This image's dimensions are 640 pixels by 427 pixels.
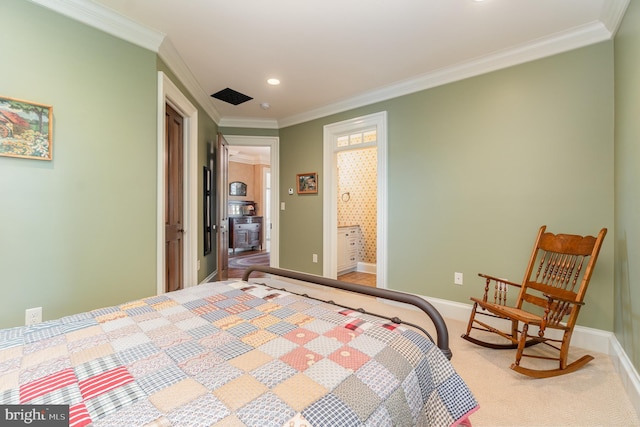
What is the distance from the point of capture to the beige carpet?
1452mm

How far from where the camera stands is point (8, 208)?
163 centimetres

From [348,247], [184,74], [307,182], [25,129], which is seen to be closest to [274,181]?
[307,182]

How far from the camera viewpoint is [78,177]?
1.88 metres

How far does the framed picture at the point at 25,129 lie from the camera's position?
1618mm

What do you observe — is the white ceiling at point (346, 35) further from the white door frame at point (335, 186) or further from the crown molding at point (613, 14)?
the white door frame at point (335, 186)

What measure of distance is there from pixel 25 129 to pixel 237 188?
214 inches

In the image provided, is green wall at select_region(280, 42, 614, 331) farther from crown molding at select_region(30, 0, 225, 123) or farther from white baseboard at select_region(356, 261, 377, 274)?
crown molding at select_region(30, 0, 225, 123)

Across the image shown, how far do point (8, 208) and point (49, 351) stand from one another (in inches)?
50.7

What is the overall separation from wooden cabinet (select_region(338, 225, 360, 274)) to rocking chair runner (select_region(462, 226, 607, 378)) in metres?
2.64

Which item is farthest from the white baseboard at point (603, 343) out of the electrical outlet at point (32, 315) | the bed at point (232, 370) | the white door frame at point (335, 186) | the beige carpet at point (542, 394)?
the electrical outlet at point (32, 315)

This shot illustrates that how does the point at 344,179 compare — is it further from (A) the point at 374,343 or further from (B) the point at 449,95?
(A) the point at 374,343

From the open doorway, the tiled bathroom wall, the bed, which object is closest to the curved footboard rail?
the bed

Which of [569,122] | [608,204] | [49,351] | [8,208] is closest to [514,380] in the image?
[608,204]

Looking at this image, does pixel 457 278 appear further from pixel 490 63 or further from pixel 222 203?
pixel 222 203
